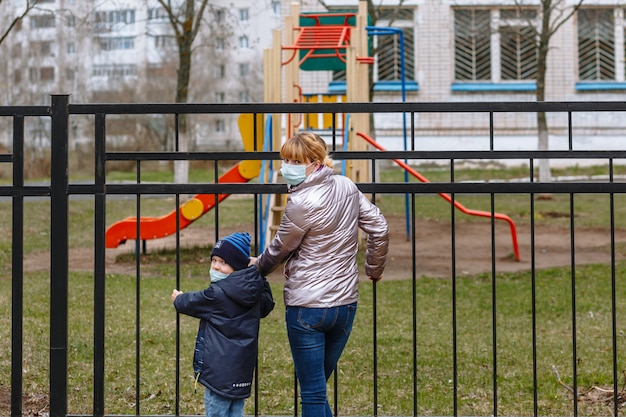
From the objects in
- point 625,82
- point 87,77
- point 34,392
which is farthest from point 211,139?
point 34,392

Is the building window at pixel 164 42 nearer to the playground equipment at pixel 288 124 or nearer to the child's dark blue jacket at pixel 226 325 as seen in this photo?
the playground equipment at pixel 288 124

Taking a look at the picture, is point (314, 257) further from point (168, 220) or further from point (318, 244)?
point (168, 220)

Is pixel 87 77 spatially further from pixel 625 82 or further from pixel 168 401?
pixel 168 401

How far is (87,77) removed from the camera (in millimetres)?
40062

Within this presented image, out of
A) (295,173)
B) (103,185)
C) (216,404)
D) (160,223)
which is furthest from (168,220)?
(295,173)

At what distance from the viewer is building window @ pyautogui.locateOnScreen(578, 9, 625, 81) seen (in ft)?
90.1

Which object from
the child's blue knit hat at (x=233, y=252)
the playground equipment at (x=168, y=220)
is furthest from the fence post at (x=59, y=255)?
the playground equipment at (x=168, y=220)

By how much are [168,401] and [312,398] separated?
1.76 meters

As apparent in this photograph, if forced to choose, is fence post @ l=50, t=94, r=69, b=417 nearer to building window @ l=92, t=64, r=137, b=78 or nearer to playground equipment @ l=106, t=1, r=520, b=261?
playground equipment @ l=106, t=1, r=520, b=261

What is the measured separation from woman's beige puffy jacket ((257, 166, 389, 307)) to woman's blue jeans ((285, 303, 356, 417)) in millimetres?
38

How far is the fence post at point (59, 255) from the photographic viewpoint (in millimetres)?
3828

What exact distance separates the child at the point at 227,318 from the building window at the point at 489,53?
2472 centimetres

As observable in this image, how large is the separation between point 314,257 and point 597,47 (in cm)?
2621

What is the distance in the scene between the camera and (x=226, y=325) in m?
3.39
